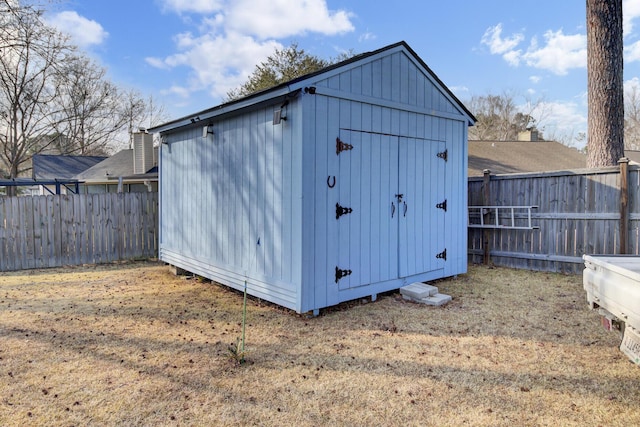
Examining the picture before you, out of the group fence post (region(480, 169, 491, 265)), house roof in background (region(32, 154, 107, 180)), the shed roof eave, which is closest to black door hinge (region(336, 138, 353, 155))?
the shed roof eave

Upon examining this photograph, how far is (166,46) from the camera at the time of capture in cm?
1612

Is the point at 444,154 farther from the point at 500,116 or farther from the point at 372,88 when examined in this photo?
the point at 500,116

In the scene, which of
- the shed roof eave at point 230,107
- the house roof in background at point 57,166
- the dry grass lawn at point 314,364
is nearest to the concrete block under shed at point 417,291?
the dry grass lawn at point 314,364

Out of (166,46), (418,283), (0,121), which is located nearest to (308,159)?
(418,283)

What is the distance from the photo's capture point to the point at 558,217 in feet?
19.7

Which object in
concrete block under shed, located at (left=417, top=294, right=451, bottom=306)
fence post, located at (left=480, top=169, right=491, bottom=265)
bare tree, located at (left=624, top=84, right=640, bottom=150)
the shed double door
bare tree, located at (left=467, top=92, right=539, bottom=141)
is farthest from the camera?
bare tree, located at (left=467, top=92, right=539, bottom=141)

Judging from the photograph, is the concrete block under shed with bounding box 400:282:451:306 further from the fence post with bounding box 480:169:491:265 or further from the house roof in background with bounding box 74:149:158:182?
the house roof in background with bounding box 74:149:158:182

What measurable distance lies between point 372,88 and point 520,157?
10.5 meters

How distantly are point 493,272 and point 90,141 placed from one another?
23.0 m

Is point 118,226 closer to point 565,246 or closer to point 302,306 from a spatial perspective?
point 302,306

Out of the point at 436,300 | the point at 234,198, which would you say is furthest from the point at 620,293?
the point at 234,198

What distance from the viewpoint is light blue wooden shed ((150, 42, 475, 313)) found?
3938 mm

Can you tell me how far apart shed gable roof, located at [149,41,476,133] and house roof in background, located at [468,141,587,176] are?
6587mm

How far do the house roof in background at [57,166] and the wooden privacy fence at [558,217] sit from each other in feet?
52.5
